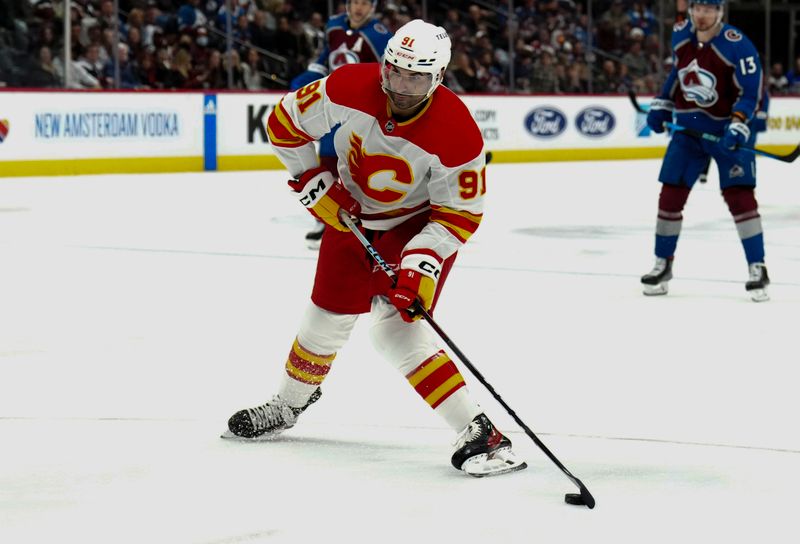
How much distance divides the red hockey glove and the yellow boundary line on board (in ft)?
29.1

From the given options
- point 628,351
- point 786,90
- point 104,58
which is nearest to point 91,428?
point 628,351

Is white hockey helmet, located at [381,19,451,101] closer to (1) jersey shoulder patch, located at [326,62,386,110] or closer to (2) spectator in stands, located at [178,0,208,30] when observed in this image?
(1) jersey shoulder patch, located at [326,62,386,110]

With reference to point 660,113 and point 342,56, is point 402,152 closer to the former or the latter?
point 660,113

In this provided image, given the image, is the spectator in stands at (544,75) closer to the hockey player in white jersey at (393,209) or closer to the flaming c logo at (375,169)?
the hockey player in white jersey at (393,209)

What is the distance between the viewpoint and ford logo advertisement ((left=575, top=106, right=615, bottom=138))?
1584 cm

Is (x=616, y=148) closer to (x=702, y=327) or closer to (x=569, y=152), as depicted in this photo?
(x=569, y=152)

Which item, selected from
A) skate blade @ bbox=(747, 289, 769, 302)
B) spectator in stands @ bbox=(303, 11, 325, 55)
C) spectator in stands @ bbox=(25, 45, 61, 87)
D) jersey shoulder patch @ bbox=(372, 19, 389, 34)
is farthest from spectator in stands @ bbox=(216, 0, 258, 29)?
skate blade @ bbox=(747, 289, 769, 302)

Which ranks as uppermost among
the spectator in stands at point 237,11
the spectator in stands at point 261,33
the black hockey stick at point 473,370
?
the spectator in stands at point 237,11

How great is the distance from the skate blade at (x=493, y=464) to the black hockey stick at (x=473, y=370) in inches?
3.1

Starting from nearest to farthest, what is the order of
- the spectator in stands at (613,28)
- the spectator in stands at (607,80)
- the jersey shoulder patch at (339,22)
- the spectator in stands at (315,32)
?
the jersey shoulder patch at (339,22) < the spectator in stands at (315,32) < the spectator in stands at (607,80) < the spectator in stands at (613,28)

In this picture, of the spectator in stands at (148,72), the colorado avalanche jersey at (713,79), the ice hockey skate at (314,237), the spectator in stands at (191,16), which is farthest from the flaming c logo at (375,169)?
the spectator in stands at (191,16)

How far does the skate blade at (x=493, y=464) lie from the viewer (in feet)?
9.93

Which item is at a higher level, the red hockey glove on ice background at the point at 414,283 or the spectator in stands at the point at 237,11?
the spectator in stands at the point at 237,11

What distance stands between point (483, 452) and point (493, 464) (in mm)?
35
